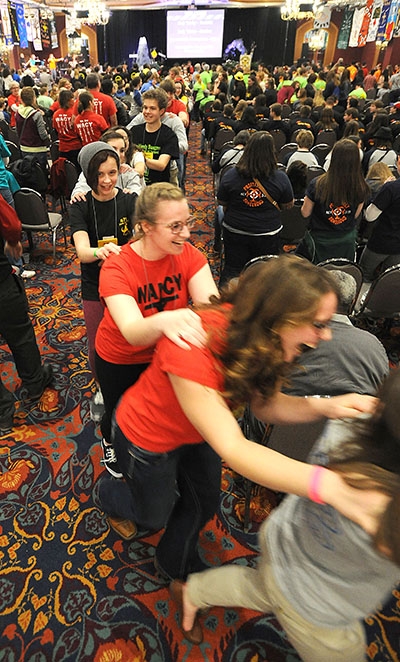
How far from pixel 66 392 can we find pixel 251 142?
222cm

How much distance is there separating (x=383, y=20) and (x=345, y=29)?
6.38 m

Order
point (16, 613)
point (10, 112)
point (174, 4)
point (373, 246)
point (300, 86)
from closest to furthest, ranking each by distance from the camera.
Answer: point (16, 613)
point (373, 246)
point (10, 112)
point (300, 86)
point (174, 4)

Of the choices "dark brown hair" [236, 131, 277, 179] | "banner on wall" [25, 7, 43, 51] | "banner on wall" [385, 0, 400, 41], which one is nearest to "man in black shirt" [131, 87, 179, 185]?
"dark brown hair" [236, 131, 277, 179]

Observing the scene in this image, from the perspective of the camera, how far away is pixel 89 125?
506cm

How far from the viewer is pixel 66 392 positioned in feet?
9.91

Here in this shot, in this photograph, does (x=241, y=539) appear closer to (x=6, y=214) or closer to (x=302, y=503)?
(x=302, y=503)

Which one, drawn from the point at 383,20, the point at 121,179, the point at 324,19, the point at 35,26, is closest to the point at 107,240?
the point at 121,179

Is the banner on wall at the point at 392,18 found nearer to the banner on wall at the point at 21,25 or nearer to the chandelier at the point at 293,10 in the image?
the chandelier at the point at 293,10

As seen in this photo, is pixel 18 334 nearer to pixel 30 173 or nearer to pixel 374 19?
Answer: pixel 30 173

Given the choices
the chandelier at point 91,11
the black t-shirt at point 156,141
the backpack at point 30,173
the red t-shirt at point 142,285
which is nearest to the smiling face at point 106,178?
the red t-shirt at point 142,285

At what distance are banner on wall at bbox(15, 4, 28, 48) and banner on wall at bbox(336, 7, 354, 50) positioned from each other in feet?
44.7

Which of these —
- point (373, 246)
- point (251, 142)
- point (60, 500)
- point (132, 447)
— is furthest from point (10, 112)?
point (132, 447)

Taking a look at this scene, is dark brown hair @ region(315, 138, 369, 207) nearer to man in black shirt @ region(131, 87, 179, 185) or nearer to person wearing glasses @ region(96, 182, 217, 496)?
man in black shirt @ region(131, 87, 179, 185)

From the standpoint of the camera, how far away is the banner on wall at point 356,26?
1624cm
